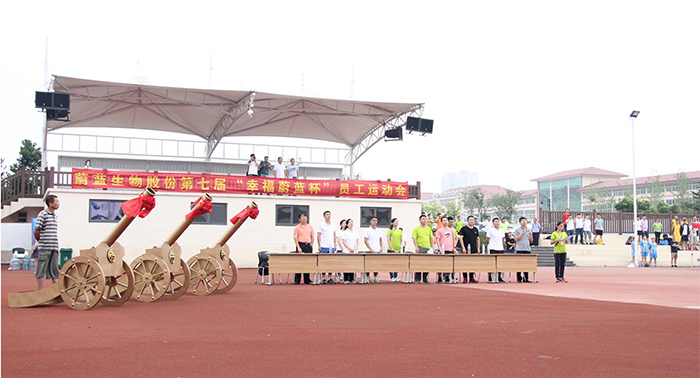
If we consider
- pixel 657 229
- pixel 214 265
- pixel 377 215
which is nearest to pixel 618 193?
pixel 657 229

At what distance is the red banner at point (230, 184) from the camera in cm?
2280

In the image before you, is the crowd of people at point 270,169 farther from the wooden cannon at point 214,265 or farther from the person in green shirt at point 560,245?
the person in green shirt at point 560,245

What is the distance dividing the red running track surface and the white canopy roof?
51.0 ft

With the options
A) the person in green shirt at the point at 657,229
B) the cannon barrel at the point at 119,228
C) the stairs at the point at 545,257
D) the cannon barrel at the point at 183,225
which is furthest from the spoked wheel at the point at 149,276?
the person in green shirt at the point at 657,229

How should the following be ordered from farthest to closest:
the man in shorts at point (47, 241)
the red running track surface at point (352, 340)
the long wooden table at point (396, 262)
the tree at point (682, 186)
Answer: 1. the tree at point (682, 186)
2. the long wooden table at point (396, 262)
3. the man in shorts at point (47, 241)
4. the red running track surface at point (352, 340)

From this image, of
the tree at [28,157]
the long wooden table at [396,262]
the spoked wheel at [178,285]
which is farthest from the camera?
the tree at [28,157]

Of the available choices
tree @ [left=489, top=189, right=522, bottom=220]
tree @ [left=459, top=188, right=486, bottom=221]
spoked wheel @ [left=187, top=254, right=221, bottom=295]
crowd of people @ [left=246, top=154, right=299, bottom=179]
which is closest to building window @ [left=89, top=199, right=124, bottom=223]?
crowd of people @ [left=246, top=154, right=299, bottom=179]

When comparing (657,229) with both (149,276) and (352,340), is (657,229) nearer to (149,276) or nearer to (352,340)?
(149,276)

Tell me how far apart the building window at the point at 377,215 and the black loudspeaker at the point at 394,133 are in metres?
3.96

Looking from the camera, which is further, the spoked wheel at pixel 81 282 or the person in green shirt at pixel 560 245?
the person in green shirt at pixel 560 245

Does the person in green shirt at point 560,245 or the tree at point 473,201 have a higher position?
the tree at point 473,201

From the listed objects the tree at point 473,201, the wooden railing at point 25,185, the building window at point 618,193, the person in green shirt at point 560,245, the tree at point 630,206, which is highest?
the building window at point 618,193

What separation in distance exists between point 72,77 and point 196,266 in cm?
1336

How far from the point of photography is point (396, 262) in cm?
1620
